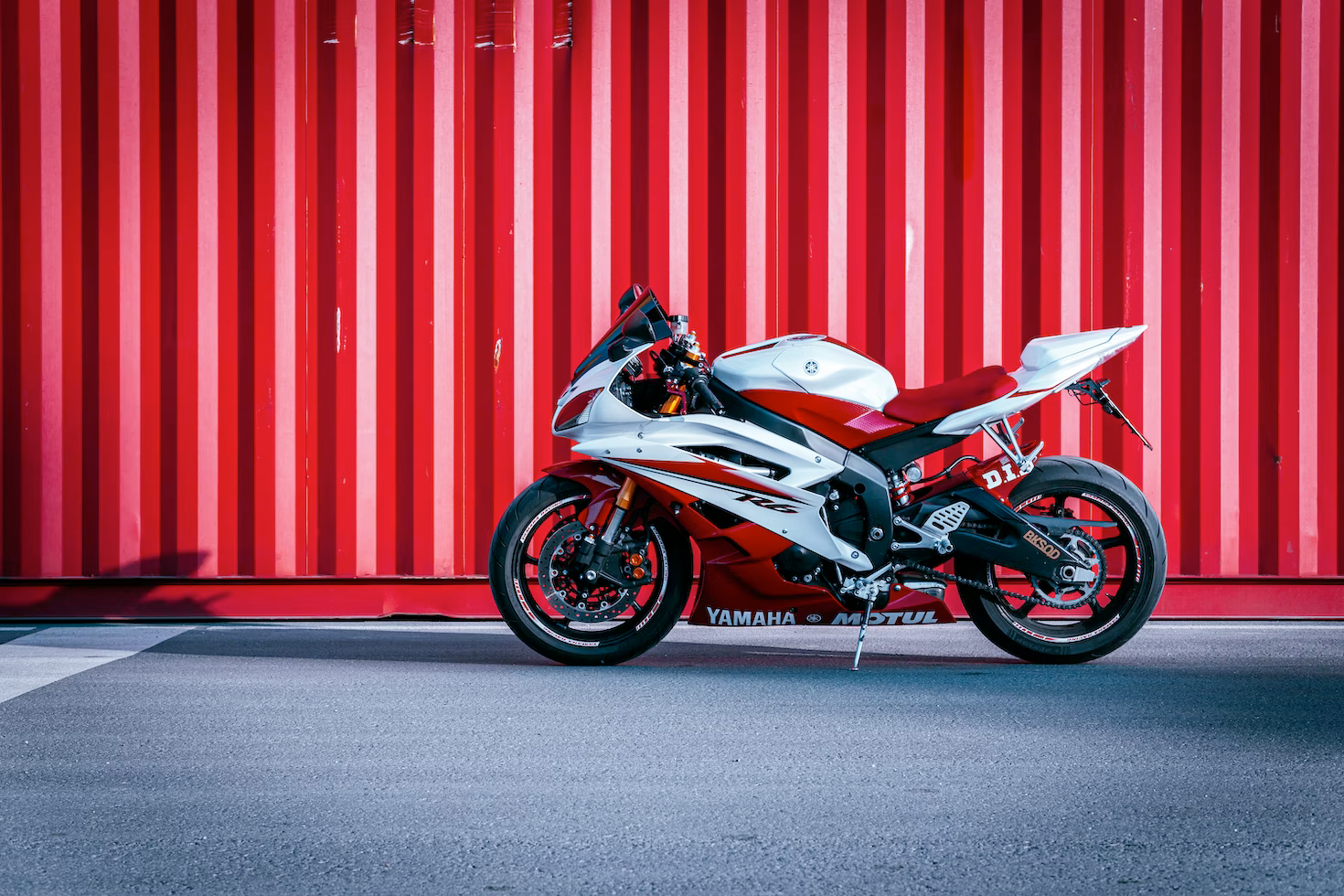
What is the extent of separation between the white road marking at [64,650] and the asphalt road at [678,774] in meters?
0.11

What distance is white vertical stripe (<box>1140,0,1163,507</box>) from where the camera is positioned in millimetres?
5676

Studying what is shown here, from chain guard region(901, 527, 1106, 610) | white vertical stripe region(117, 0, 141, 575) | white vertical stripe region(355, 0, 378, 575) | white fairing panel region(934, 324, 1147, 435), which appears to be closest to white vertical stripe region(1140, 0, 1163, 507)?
chain guard region(901, 527, 1106, 610)

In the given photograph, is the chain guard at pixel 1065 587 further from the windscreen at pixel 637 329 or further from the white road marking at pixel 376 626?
the white road marking at pixel 376 626

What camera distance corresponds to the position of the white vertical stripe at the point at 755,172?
5.68 m

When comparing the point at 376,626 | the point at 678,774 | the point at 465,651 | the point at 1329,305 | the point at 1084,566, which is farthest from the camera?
the point at 1329,305

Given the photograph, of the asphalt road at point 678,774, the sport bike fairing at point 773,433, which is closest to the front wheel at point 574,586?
the asphalt road at point 678,774

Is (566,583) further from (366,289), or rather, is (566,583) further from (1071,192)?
(1071,192)

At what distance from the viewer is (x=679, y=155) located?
571cm

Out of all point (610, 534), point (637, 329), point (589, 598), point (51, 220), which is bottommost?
point (589, 598)

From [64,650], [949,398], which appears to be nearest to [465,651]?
[64,650]

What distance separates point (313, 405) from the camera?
18.7 feet

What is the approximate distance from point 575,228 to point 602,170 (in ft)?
0.99

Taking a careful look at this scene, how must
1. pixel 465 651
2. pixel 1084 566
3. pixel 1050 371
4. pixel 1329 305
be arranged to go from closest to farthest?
1. pixel 1050 371
2. pixel 1084 566
3. pixel 465 651
4. pixel 1329 305

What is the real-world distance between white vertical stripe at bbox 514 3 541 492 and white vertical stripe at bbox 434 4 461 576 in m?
0.29
